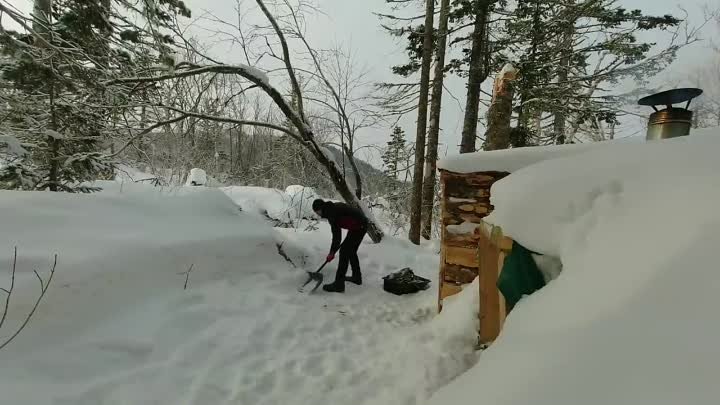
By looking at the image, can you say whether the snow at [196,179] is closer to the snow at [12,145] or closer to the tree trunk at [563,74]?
the snow at [12,145]

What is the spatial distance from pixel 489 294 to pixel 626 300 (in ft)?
6.05

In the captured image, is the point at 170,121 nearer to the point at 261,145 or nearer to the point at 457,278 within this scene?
the point at 457,278

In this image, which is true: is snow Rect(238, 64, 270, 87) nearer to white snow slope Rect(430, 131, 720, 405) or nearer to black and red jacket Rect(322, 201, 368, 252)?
black and red jacket Rect(322, 201, 368, 252)

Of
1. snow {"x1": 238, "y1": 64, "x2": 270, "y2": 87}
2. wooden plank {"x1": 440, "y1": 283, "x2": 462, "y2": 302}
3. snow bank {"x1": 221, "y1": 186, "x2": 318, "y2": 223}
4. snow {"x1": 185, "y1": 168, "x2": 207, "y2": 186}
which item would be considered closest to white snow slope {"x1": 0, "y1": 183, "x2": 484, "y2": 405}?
wooden plank {"x1": 440, "y1": 283, "x2": 462, "y2": 302}

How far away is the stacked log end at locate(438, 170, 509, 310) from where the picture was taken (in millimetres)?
3994

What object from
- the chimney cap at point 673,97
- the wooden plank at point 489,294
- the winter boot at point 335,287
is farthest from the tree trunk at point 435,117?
the wooden plank at point 489,294

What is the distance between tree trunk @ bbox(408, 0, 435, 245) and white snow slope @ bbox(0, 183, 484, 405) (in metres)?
4.49

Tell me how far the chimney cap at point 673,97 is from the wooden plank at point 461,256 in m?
2.13

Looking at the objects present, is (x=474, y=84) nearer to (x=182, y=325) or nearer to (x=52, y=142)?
(x=182, y=325)

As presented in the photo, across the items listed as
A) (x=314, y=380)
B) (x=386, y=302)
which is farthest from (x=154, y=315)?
(x=386, y=302)

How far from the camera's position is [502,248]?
97.3 inches

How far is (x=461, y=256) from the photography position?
162 inches

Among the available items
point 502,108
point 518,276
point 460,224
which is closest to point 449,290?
point 460,224

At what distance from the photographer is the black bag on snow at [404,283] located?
17.0ft
